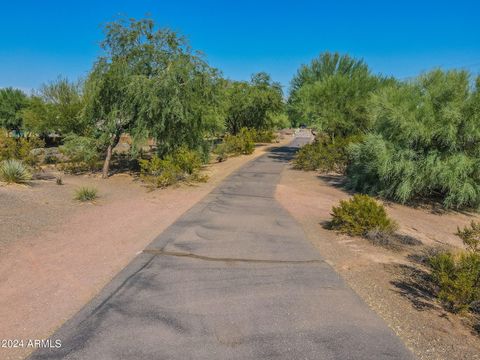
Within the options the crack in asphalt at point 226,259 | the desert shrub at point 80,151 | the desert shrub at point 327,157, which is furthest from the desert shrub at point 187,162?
the crack in asphalt at point 226,259

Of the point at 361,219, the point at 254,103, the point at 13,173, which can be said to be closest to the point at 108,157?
the point at 13,173

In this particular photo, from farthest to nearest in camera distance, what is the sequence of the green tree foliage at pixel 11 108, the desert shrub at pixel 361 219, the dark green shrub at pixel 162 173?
the green tree foliage at pixel 11 108
the dark green shrub at pixel 162 173
the desert shrub at pixel 361 219

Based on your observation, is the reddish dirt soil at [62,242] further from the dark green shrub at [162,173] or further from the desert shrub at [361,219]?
the desert shrub at [361,219]

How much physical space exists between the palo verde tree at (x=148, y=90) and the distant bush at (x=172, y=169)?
5.16 feet

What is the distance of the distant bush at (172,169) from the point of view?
14953mm

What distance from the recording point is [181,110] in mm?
15555

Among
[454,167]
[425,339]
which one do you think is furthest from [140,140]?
[425,339]

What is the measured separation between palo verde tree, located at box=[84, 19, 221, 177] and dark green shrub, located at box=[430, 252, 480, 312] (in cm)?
1245

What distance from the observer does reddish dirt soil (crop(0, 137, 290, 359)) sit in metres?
4.74

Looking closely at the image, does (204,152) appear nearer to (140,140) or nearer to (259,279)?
(140,140)

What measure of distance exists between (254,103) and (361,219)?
33.2m

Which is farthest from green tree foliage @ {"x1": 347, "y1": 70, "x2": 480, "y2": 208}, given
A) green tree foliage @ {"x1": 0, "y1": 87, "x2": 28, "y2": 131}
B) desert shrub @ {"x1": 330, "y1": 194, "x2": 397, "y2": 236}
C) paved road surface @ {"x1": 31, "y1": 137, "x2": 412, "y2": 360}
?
green tree foliage @ {"x1": 0, "y1": 87, "x2": 28, "y2": 131}

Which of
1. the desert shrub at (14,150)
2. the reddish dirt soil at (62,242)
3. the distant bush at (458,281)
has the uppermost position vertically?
the desert shrub at (14,150)

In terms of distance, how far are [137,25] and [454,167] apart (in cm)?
1527
